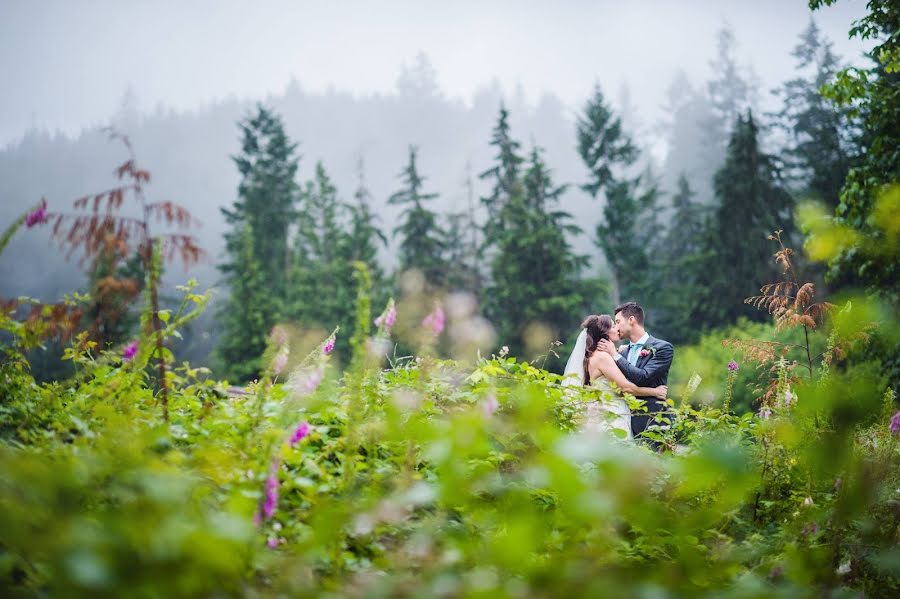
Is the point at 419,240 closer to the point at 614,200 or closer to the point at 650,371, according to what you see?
the point at 614,200

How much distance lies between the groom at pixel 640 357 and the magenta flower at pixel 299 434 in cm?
380

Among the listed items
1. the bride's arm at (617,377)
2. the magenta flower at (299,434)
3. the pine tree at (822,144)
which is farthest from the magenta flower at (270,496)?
the pine tree at (822,144)

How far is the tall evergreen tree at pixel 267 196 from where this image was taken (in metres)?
30.2

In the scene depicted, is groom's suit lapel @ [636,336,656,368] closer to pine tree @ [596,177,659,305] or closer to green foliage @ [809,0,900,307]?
green foliage @ [809,0,900,307]

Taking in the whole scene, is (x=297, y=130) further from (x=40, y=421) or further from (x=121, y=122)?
(x=40, y=421)

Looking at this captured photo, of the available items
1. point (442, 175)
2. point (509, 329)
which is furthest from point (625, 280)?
point (442, 175)

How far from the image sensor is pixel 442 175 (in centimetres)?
9350

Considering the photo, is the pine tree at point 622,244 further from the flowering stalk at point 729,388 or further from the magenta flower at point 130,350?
the magenta flower at point 130,350

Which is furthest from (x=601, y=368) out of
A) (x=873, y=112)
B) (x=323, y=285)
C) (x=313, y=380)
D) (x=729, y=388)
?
(x=323, y=285)

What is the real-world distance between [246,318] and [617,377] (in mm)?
23742

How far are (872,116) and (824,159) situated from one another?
20.7 metres

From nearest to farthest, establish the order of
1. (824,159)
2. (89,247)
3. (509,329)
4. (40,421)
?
(89,247) < (40,421) < (824,159) < (509,329)

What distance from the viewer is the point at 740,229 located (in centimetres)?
2581

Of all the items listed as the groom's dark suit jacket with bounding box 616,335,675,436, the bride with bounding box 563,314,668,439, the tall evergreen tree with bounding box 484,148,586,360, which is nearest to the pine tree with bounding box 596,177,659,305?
the tall evergreen tree with bounding box 484,148,586,360
